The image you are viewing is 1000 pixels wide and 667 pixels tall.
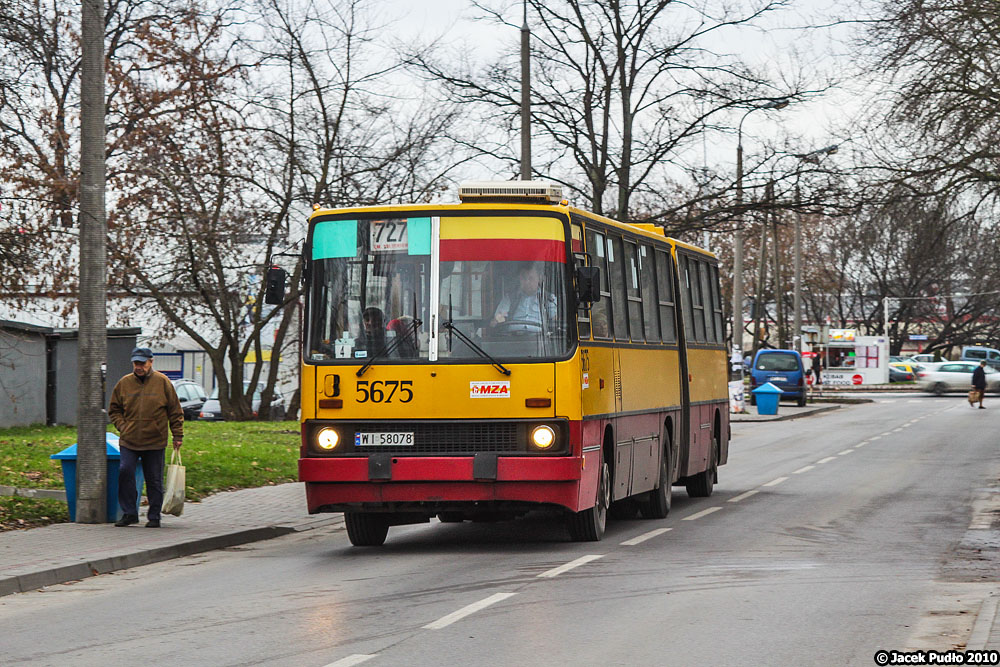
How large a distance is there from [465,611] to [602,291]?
5.33m

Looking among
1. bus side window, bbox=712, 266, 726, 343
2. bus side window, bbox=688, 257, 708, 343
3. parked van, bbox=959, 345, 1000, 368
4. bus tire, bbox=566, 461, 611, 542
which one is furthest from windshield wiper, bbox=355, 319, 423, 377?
parked van, bbox=959, 345, 1000, 368

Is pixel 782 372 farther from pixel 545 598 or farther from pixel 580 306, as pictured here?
pixel 545 598

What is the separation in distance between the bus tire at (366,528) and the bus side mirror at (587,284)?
293 cm

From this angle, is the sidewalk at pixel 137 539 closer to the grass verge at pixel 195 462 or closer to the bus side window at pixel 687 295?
the grass verge at pixel 195 462

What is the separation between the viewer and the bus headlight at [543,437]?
12.8m

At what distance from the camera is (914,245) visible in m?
27.7

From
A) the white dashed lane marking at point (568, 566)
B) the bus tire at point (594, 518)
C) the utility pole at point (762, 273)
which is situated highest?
the utility pole at point (762, 273)

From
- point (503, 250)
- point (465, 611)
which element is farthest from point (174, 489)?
point (465, 611)

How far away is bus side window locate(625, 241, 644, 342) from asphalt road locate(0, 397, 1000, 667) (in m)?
2.02

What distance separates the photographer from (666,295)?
17.5m

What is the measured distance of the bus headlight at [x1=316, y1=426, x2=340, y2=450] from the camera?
1312 cm

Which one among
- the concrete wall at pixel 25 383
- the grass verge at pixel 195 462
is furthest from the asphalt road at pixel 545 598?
the concrete wall at pixel 25 383

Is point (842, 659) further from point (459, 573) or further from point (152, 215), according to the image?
point (152, 215)
